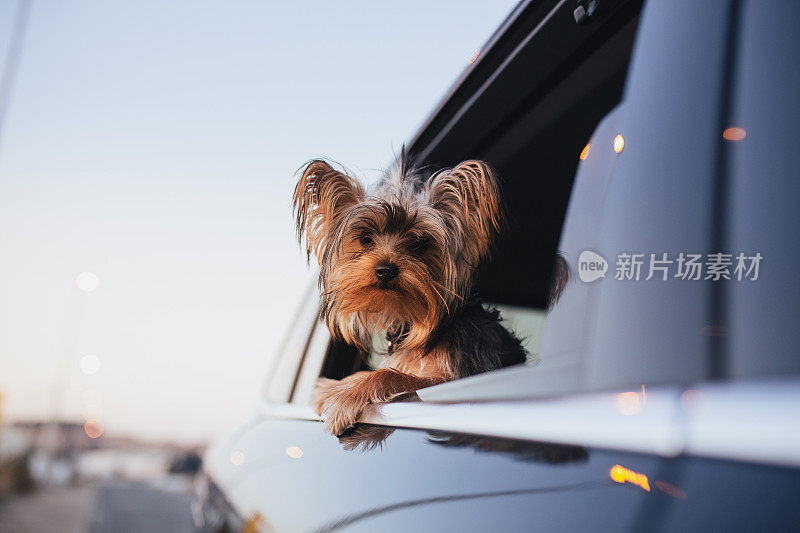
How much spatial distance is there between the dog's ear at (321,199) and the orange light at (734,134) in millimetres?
2492

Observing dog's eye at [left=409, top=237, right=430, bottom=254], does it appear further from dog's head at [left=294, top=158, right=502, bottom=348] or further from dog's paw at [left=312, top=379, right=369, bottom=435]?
dog's paw at [left=312, top=379, right=369, bottom=435]

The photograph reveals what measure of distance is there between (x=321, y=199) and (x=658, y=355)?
2.66 metres

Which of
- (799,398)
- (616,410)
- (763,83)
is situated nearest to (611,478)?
(616,410)

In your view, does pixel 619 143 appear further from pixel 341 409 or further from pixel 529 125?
pixel 529 125

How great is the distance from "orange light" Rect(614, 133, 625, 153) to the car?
11 millimetres

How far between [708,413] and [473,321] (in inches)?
83.5

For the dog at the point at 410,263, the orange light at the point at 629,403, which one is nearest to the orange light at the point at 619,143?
the orange light at the point at 629,403

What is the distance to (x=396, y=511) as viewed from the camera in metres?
1.30

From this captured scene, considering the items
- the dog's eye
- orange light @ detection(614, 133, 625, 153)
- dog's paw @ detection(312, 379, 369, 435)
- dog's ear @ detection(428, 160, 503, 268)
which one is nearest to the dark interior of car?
dog's ear @ detection(428, 160, 503, 268)

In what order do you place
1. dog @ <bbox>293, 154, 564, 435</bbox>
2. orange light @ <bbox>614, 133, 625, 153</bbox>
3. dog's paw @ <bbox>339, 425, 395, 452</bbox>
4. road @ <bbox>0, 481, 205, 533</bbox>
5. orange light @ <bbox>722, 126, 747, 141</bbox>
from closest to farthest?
orange light @ <bbox>722, 126, 747, 141</bbox> < orange light @ <bbox>614, 133, 625, 153</bbox> < dog's paw @ <bbox>339, 425, 395, 452</bbox> < dog @ <bbox>293, 154, 564, 435</bbox> < road @ <bbox>0, 481, 205, 533</bbox>

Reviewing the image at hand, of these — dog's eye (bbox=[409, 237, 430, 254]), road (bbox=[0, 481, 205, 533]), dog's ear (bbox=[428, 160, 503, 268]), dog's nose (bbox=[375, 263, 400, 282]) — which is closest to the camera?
dog's ear (bbox=[428, 160, 503, 268])

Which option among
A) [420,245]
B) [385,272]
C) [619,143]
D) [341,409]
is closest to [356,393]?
[341,409]

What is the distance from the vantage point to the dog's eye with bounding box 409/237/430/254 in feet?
9.87

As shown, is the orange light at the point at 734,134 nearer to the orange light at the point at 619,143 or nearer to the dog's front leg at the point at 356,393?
the orange light at the point at 619,143
